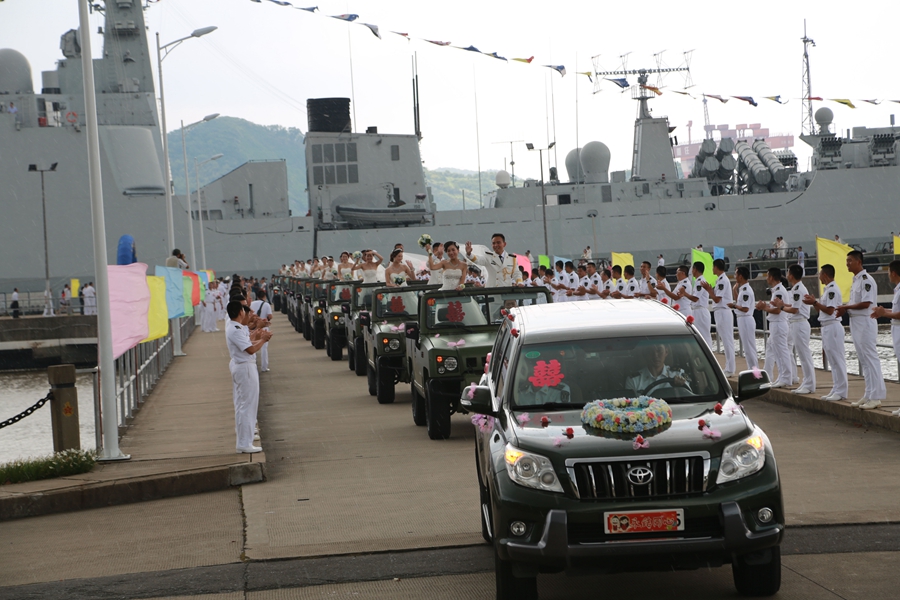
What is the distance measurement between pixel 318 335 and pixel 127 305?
15.0m

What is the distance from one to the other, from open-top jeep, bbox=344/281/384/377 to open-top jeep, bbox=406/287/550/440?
6.20 meters

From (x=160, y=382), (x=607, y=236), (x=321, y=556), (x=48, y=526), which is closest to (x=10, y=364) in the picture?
(x=160, y=382)

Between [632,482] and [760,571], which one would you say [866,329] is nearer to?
[760,571]

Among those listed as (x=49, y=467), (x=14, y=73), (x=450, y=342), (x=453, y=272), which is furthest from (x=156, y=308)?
(x=14, y=73)

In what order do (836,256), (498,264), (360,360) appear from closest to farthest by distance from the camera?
(836,256), (498,264), (360,360)

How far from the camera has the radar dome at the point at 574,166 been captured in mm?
67188

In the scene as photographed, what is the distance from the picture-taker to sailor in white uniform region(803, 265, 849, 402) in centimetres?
1160

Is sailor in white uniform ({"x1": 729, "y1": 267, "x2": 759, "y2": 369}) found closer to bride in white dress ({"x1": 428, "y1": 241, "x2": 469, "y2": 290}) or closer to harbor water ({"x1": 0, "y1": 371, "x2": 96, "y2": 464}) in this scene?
bride in white dress ({"x1": 428, "y1": 241, "x2": 469, "y2": 290})

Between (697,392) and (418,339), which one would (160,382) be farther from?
(697,392)

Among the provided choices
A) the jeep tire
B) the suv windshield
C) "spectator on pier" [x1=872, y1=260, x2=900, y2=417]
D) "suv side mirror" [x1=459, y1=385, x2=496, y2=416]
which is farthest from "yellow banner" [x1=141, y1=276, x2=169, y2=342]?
"suv side mirror" [x1=459, y1=385, x2=496, y2=416]

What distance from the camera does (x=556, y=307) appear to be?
6844mm

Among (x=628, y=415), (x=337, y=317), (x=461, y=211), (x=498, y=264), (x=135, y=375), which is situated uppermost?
(x=461, y=211)

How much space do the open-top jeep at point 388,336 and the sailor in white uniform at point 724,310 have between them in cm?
465

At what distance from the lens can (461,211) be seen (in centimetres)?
6431
